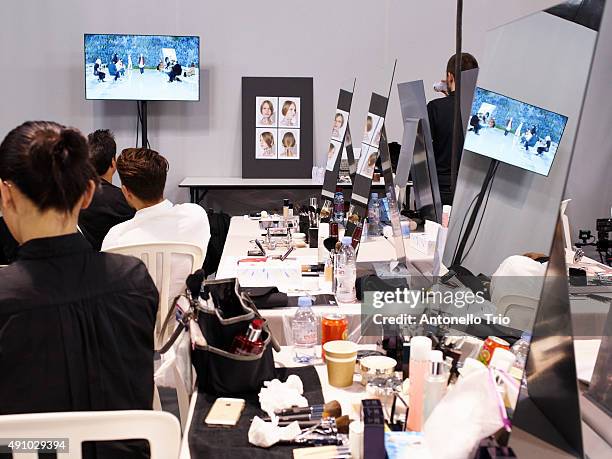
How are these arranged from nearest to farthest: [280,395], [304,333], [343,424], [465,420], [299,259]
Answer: [465,420] → [343,424] → [280,395] → [304,333] → [299,259]

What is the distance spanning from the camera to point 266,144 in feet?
19.8

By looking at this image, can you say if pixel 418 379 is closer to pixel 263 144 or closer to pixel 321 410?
pixel 321 410

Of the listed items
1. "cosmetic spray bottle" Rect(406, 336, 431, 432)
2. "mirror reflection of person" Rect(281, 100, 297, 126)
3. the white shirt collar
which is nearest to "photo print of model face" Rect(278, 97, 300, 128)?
"mirror reflection of person" Rect(281, 100, 297, 126)

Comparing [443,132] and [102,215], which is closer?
[102,215]

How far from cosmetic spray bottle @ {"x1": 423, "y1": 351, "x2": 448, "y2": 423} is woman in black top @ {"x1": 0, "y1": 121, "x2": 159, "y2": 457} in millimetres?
656

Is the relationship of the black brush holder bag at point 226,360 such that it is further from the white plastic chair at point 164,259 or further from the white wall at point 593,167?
the white wall at point 593,167

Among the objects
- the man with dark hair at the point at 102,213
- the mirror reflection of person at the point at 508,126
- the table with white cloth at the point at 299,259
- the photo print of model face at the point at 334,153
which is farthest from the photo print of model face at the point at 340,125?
the mirror reflection of person at the point at 508,126

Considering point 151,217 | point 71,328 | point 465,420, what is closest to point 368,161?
point 151,217

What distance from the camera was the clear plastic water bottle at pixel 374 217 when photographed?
3.76 metres

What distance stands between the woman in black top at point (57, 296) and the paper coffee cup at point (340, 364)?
493mm

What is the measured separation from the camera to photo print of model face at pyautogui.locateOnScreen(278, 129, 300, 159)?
19.8ft

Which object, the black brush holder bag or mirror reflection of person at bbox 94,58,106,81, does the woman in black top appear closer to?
the black brush holder bag

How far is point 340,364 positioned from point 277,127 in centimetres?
463

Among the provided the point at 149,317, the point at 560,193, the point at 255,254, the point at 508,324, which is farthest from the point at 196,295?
the point at 255,254
